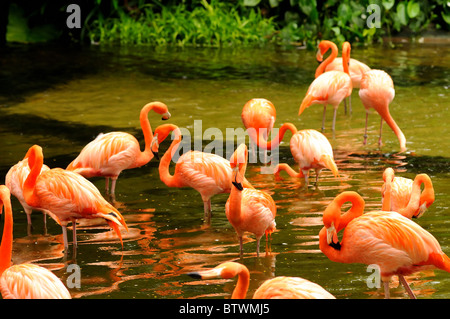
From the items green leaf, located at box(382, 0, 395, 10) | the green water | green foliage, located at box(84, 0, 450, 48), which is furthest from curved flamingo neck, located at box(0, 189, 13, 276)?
green leaf, located at box(382, 0, 395, 10)

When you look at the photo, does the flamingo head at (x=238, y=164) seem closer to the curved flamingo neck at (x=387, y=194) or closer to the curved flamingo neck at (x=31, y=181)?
the curved flamingo neck at (x=387, y=194)

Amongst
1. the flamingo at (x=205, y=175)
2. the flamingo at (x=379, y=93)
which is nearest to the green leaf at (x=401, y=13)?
the flamingo at (x=379, y=93)

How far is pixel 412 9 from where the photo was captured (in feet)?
42.1

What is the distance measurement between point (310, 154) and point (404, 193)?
1.27m

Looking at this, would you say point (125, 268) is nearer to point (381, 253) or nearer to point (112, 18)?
point (381, 253)

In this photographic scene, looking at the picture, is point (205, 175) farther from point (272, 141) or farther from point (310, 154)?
point (272, 141)

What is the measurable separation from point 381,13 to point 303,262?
9.13 m

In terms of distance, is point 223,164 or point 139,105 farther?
point 139,105

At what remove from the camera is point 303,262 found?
15.2ft

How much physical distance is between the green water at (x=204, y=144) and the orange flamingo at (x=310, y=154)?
17 cm

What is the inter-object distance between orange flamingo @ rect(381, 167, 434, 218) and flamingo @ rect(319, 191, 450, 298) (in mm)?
400

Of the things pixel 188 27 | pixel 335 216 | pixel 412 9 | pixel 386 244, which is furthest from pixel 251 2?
pixel 386 244

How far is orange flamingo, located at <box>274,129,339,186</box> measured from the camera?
19.9ft
